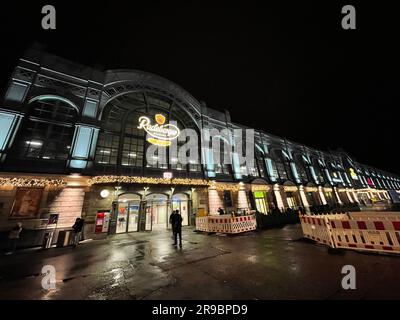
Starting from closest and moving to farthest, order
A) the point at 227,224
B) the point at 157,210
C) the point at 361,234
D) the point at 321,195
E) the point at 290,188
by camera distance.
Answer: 1. the point at 361,234
2. the point at 227,224
3. the point at 157,210
4. the point at 290,188
5. the point at 321,195

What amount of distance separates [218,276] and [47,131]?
53.3 ft

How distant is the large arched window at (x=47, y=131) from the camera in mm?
11463

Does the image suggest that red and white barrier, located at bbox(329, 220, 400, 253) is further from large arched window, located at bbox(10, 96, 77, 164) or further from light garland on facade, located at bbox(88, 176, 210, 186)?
large arched window, located at bbox(10, 96, 77, 164)

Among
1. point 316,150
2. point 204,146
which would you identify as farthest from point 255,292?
point 316,150

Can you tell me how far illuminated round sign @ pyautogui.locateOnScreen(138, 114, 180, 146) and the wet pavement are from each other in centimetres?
1222

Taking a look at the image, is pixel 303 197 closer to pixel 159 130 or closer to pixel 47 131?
pixel 159 130

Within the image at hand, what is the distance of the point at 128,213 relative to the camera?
46.1 feet

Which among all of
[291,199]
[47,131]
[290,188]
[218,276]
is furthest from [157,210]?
[291,199]

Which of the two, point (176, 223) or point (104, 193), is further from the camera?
point (104, 193)

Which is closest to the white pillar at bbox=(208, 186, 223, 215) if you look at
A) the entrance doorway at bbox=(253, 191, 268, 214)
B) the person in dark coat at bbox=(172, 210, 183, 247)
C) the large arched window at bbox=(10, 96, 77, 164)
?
the entrance doorway at bbox=(253, 191, 268, 214)

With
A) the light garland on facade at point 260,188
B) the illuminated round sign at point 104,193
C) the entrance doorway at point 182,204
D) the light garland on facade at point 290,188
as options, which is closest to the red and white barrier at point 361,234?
the entrance doorway at point 182,204

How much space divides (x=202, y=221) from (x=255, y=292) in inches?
375

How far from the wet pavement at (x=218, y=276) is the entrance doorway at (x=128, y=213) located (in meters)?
7.04

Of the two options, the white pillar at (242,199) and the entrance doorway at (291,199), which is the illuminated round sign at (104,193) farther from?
the entrance doorway at (291,199)
